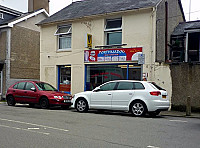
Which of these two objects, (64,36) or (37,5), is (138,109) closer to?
(64,36)

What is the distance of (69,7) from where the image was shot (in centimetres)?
2053

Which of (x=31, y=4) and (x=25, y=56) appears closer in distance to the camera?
(x=25, y=56)

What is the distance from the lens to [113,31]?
16094 millimetres

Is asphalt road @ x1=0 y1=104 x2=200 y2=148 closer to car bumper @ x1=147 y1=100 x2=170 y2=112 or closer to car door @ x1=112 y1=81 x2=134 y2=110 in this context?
car bumper @ x1=147 y1=100 x2=170 y2=112

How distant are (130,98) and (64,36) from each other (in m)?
8.82

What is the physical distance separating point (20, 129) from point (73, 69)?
9853mm

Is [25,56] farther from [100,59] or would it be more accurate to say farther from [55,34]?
[100,59]

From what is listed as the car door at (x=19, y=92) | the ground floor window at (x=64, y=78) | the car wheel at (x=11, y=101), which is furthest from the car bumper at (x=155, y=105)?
the car wheel at (x=11, y=101)

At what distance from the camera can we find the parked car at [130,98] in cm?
1070

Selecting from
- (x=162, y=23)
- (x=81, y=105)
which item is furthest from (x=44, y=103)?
(x=162, y=23)

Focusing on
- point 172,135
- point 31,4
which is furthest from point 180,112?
point 31,4

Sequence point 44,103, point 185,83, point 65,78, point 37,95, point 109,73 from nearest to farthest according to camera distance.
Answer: point 185,83
point 44,103
point 37,95
point 109,73
point 65,78

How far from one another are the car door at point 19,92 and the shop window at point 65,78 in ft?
11.6

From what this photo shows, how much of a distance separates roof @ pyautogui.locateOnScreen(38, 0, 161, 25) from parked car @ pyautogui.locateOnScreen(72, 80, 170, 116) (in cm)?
555
